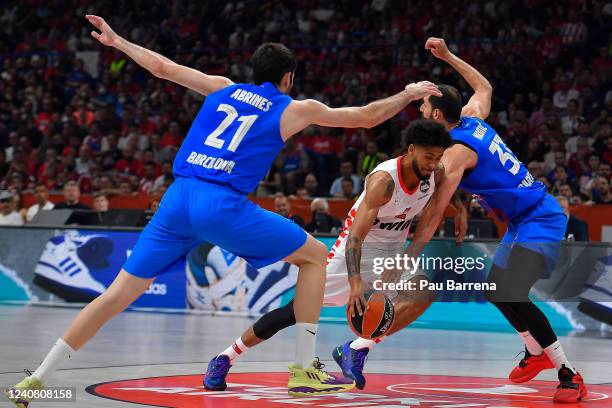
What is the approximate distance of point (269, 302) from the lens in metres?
14.8

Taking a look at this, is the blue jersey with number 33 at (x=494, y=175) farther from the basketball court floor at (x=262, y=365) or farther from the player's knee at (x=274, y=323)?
the player's knee at (x=274, y=323)

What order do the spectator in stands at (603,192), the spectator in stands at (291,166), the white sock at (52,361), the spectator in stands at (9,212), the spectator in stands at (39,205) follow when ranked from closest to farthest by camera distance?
the white sock at (52,361), the spectator in stands at (603,192), the spectator in stands at (9,212), the spectator in stands at (39,205), the spectator in stands at (291,166)

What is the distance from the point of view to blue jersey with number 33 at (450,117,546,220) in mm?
7809

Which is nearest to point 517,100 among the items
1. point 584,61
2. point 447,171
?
point 584,61

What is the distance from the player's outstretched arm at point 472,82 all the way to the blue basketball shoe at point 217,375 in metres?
2.62

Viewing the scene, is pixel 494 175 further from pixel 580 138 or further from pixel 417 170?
pixel 580 138

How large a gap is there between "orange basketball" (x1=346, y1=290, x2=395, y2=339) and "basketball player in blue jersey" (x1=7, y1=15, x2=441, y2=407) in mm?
453

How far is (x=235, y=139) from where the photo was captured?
22.2 ft

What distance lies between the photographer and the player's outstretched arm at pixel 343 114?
6.77 m

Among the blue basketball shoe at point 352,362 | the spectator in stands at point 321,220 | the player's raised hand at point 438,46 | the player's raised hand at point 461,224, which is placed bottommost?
the blue basketball shoe at point 352,362

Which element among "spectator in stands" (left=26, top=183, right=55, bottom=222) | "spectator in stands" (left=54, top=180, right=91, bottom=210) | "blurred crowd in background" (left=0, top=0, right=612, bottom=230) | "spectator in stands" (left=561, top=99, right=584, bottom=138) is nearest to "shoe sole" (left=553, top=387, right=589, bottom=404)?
"blurred crowd in background" (left=0, top=0, right=612, bottom=230)

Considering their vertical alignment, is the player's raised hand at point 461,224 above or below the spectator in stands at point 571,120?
below

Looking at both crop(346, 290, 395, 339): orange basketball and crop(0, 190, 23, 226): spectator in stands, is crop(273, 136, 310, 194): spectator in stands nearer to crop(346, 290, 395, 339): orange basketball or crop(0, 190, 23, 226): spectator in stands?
crop(0, 190, 23, 226): spectator in stands

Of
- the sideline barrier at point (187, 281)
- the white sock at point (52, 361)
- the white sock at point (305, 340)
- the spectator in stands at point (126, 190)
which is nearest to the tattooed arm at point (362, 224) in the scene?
the white sock at point (305, 340)
